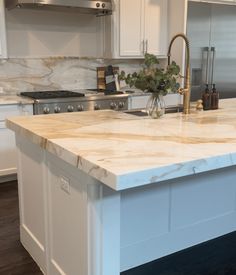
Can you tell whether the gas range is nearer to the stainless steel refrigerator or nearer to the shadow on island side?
the stainless steel refrigerator

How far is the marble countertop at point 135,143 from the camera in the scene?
129 cm

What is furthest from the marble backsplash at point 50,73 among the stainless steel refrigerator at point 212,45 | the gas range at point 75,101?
the stainless steel refrigerator at point 212,45

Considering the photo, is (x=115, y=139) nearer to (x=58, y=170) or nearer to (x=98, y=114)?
(x=58, y=170)

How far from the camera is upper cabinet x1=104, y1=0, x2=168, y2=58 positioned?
164 inches

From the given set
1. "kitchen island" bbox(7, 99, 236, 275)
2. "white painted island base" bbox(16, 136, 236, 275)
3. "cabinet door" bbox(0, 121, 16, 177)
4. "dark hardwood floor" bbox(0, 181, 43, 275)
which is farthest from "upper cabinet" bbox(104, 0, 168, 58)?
"white painted island base" bbox(16, 136, 236, 275)

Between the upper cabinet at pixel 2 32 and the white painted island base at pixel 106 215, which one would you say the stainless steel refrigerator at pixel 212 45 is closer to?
the upper cabinet at pixel 2 32

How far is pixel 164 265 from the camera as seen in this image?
2254mm

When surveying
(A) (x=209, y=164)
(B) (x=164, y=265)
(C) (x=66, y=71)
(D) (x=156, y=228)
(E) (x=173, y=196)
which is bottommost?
(B) (x=164, y=265)

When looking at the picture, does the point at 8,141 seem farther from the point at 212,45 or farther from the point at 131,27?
the point at 212,45

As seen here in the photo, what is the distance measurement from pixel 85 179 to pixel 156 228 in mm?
903

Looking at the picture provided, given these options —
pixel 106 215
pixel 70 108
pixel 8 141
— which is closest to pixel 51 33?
pixel 70 108

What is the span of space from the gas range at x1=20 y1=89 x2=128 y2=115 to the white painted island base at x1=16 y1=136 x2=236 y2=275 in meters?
1.35

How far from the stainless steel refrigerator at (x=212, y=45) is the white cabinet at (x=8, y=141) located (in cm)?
208

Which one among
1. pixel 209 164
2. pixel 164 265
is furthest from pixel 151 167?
pixel 164 265
